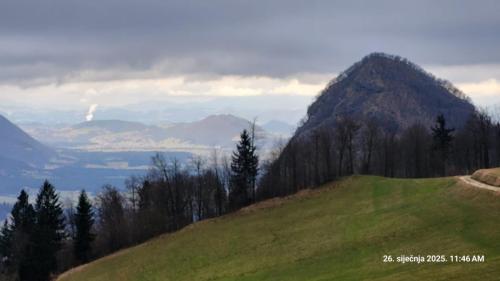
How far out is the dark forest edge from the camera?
96.3 m

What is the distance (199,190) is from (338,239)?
163 feet

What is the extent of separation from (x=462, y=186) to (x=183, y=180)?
54287 millimetres

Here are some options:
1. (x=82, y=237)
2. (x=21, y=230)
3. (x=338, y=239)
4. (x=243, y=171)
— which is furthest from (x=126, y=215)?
(x=338, y=239)

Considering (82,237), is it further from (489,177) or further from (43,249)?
(489,177)

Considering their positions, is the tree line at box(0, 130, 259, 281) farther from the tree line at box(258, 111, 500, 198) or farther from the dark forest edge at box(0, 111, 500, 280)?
the tree line at box(258, 111, 500, 198)

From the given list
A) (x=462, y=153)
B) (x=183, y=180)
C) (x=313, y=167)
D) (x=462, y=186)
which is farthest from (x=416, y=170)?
(x=462, y=186)

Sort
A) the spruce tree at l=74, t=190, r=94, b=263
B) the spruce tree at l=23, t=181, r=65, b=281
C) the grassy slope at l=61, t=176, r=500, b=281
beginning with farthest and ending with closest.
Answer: the spruce tree at l=74, t=190, r=94, b=263 < the spruce tree at l=23, t=181, r=65, b=281 < the grassy slope at l=61, t=176, r=500, b=281

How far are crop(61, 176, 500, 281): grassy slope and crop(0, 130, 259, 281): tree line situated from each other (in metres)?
13.2

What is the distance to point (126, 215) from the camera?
108 m

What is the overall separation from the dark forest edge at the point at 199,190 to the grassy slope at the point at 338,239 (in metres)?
13.6

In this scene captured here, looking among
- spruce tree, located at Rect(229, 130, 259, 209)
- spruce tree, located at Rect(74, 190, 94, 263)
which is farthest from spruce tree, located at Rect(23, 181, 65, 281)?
spruce tree, located at Rect(229, 130, 259, 209)

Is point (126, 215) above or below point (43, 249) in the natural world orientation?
above

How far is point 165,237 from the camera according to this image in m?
83.7

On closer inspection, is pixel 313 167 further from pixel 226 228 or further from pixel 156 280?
pixel 156 280
